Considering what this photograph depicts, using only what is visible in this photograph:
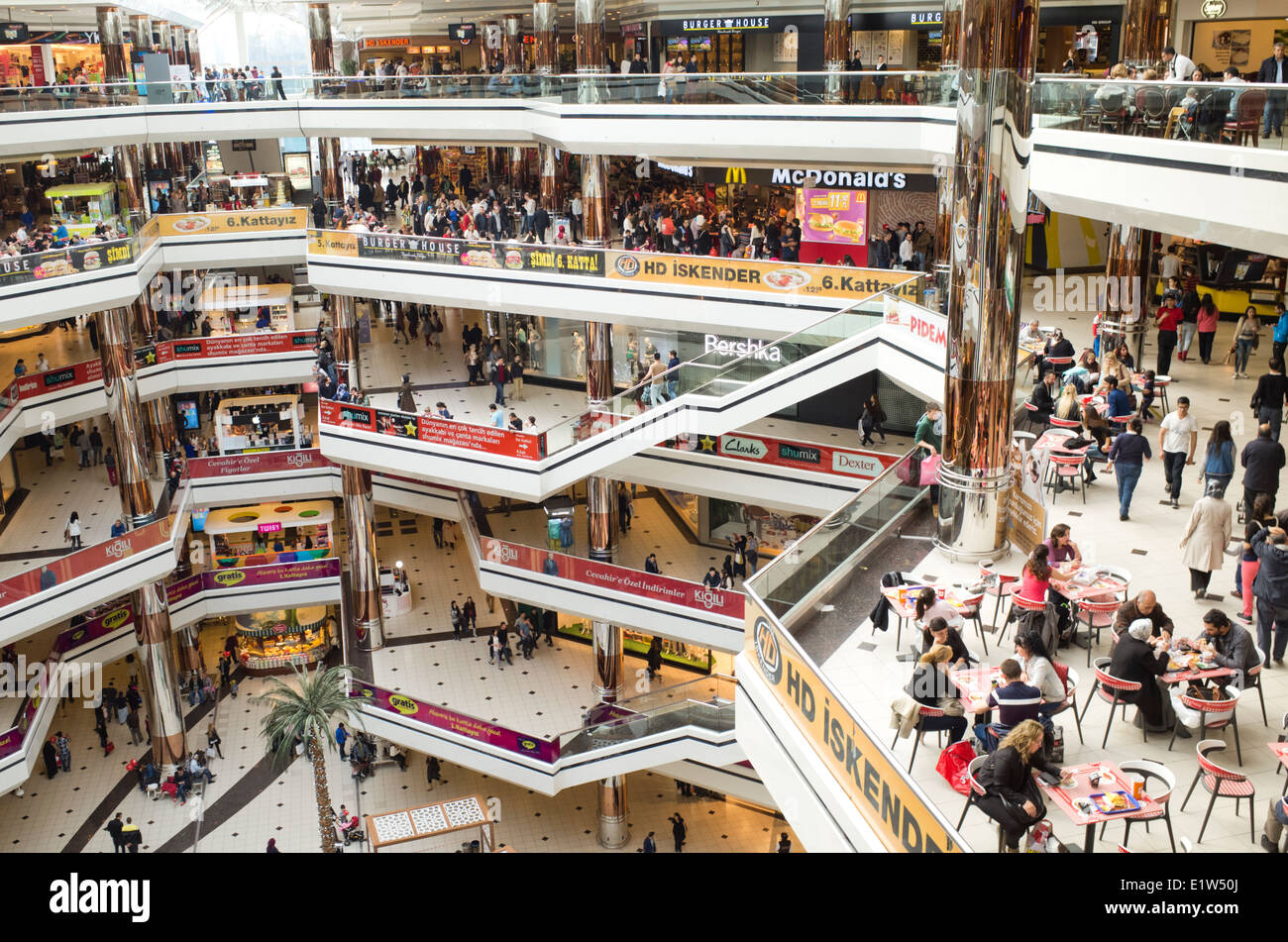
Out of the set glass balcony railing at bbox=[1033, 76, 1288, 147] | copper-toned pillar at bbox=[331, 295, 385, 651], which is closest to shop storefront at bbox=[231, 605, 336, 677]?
copper-toned pillar at bbox=[331, 295, 385, 651]

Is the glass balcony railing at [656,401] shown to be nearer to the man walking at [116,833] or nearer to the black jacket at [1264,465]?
the black jacket at [1264,465]

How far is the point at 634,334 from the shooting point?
2836cm

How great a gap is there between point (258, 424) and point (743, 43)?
16.6 meters

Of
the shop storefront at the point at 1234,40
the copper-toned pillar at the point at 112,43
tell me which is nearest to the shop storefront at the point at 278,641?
the copper-toned pillar at the point at 112,43

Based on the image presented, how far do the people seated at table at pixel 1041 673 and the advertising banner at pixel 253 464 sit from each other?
23481mm

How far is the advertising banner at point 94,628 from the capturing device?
27.2m

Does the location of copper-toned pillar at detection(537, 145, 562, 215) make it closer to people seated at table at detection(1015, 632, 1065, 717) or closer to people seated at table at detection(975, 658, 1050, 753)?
people seated at table at detection(1015, 632, 1065, 717)

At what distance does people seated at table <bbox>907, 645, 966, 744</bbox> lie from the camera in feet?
32.9

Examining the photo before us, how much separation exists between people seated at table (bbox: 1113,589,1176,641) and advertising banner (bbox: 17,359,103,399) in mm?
23980

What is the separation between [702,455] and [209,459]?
43.8 ft

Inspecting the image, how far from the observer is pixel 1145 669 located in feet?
32.4

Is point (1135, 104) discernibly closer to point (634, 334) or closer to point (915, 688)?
point (915, 688)

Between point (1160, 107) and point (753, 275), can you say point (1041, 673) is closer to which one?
point (1160, 107)

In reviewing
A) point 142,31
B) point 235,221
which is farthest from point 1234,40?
point 142,31
